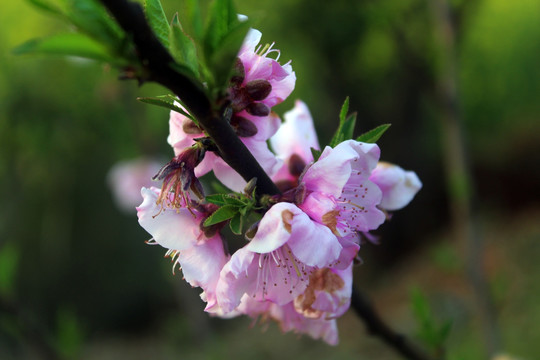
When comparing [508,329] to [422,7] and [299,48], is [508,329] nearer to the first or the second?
[422,7]

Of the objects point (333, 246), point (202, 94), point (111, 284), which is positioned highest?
point (202, 94)

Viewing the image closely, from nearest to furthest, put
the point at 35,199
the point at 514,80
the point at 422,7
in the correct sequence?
1. the point at 422,7
2. the point at 35,199
3. the point at 514,80

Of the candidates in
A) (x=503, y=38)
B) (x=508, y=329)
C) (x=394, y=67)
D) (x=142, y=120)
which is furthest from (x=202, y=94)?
(x=503, y=38)

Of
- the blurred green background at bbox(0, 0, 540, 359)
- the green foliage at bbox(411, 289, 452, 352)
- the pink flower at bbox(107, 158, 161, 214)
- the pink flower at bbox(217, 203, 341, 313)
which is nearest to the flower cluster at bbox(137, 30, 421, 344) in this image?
the pink flower at bbox(217, 203, 341, 313)

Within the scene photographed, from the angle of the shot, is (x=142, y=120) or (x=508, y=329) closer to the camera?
(x=142, y=120)

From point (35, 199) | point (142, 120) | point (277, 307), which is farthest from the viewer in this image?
point (35, 199)

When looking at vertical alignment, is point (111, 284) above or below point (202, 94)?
below
